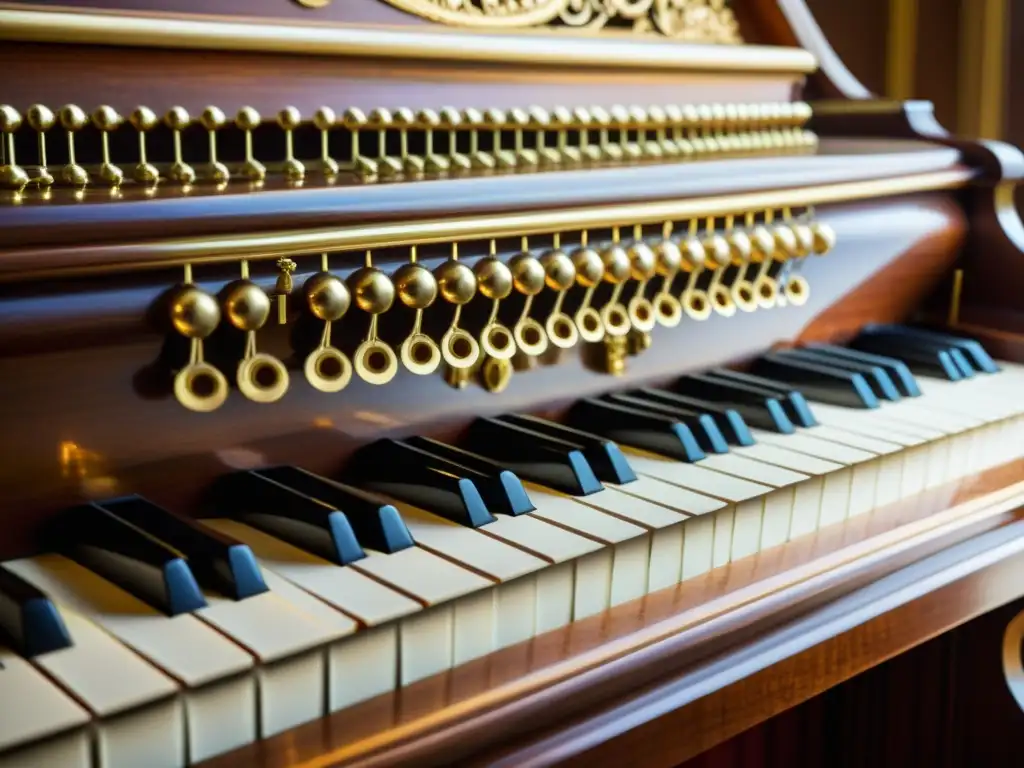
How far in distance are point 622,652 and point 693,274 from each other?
577 mm

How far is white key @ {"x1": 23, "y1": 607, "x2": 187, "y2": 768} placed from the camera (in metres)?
0.69

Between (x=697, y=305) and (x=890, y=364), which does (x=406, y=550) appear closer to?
(x=697, y=305)

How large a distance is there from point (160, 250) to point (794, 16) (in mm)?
1215

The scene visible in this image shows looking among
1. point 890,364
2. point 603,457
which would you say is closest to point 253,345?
point 603,457

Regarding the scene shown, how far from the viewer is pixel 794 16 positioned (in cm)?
177

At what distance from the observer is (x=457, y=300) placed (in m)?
1.11

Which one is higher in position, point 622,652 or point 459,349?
point 459,349

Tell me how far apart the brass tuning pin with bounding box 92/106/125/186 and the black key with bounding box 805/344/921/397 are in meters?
0.98

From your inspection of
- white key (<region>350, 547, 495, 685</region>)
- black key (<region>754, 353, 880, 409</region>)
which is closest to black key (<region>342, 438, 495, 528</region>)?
white key (<region>350, 547, 495, 685</region>)

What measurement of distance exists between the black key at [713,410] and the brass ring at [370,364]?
36 cm

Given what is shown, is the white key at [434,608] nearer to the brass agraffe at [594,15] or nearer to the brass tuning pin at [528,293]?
the brass tuning pin at [528,293]

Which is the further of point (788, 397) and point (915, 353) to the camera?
point (915, 353)

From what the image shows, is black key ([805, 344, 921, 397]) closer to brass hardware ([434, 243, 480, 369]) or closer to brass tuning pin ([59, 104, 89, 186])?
brass hardware ([434, 243, 480, 369])

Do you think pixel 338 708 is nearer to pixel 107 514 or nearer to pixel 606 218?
pixel 107 514
